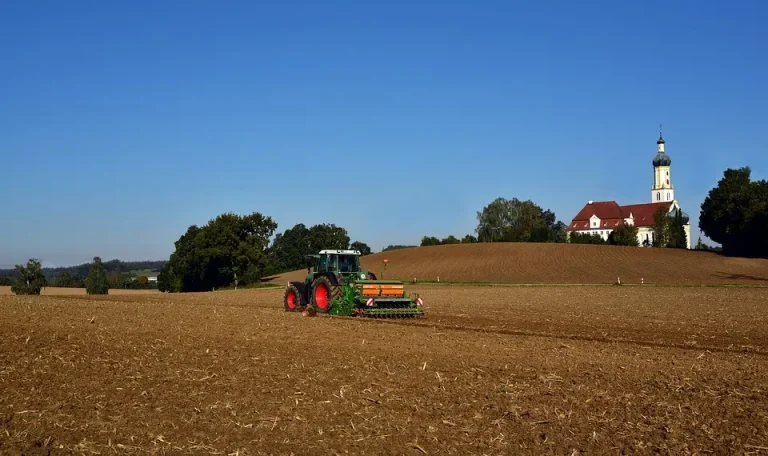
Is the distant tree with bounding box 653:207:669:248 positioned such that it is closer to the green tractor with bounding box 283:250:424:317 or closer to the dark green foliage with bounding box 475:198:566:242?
the dark green foliage with bounding box 475:198:566:242

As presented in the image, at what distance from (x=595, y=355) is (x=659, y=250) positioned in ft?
268

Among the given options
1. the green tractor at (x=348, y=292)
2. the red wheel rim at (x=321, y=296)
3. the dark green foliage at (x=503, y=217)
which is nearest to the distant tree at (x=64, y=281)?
the dark green foliage at (x=503, y=217)

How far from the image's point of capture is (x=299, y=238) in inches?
5217

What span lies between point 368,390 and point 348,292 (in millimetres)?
14220

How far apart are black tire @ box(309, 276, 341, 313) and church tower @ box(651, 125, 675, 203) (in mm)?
165187

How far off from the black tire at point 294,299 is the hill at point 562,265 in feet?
138

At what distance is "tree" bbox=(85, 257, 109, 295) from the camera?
8969 centimetres

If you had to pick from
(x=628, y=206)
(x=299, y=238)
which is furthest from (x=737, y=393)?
(x=628, y=206)

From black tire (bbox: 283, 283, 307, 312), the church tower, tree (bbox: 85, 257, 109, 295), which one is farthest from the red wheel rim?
the church tower

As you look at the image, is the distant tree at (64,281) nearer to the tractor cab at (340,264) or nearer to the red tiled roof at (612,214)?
the tractor cab at (340,264)

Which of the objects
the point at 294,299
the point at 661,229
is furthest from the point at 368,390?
the point at 661,229

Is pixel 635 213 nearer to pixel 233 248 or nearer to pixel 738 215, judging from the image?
pixel 738 215

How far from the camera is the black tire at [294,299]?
2894 centimetres

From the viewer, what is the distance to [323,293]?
27516 mm
